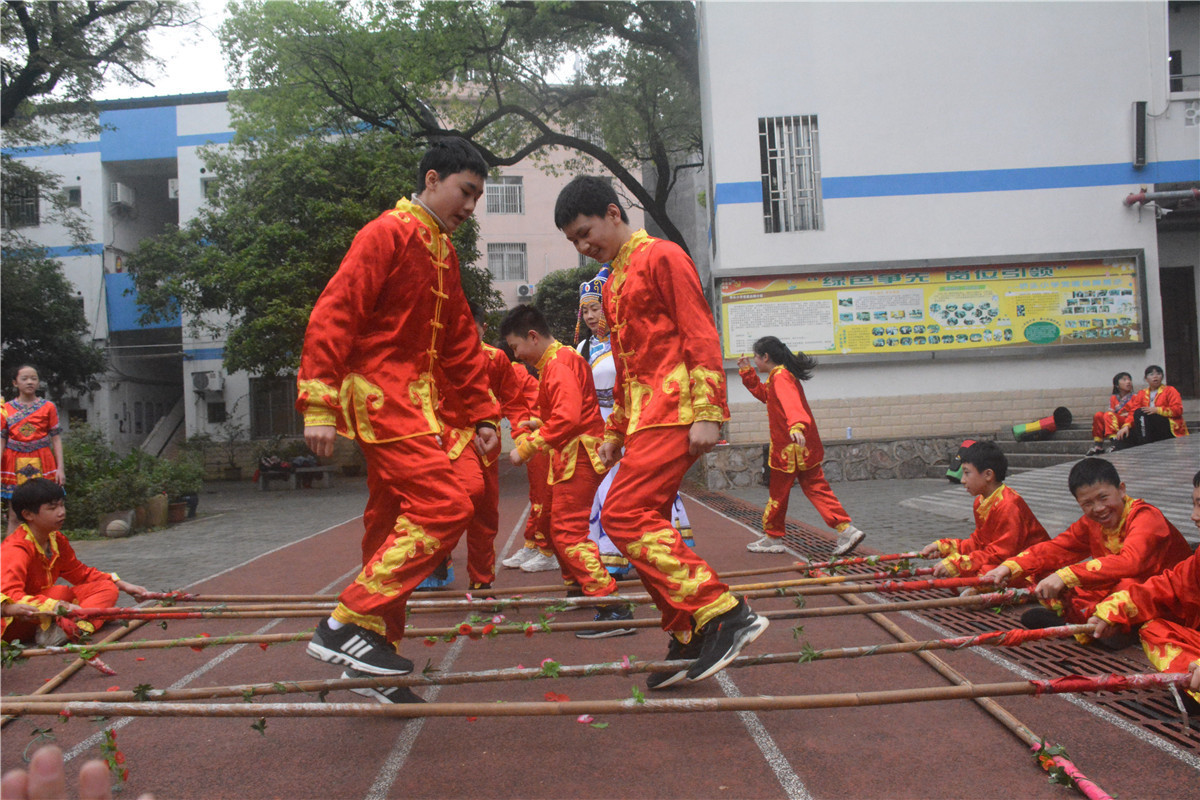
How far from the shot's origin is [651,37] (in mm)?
16172

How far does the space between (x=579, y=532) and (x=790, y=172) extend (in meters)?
10.1

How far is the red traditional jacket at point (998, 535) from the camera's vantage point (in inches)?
164

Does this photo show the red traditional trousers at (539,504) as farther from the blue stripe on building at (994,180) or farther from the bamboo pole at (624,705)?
the blue stripe on building at (994,180)

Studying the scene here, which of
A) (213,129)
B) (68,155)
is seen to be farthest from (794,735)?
(68,155)

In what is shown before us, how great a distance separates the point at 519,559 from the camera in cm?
617

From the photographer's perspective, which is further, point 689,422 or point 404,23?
point 404,23

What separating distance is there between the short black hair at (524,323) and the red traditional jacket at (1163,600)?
3.14 meters

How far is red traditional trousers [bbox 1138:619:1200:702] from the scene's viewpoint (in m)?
2.75

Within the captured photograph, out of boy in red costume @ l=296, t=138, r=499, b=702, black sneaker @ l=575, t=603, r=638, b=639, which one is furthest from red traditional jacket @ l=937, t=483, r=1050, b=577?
boy in red costume @ l=296, t=138, r=499, b=702

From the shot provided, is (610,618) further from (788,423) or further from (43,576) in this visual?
(43,576)

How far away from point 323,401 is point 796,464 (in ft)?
13.1

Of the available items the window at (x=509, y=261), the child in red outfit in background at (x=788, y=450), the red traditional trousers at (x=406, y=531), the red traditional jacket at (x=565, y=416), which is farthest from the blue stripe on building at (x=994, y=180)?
the window at (x=509, y=261)

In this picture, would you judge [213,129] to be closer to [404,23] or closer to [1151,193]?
[404,23]

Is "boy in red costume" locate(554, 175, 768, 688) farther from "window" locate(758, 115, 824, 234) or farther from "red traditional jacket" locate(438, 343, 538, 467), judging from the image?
"window" locate(758, 115, 824, 234)
